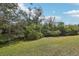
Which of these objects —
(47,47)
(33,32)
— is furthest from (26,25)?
(47,47)

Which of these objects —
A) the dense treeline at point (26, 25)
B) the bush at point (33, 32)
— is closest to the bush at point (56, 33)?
the dense treeline at point (26, 25)

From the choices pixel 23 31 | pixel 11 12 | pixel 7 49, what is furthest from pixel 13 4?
pixel 7 49

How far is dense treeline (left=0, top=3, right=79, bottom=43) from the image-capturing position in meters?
2.49

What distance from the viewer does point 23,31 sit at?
2.50m

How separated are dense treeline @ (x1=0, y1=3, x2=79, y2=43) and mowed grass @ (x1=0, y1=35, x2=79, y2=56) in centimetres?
5

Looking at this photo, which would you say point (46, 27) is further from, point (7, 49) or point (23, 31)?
point (7, 49)

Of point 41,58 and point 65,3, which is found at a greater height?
point 65,3

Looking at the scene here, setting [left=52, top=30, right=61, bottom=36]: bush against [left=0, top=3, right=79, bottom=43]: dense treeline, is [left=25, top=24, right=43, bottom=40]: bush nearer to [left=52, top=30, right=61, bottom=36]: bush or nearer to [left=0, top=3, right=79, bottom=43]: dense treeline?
[left=0, top=3, right=79, bottom=43]: dense treeline

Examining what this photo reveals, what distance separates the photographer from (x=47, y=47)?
2.47 m

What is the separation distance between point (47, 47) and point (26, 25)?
11.0 inches

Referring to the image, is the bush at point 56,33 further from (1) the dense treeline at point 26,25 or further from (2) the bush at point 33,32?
(2) the bush at point 33,32

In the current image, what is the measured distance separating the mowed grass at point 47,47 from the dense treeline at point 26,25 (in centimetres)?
5

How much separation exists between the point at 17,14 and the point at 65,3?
451 mm

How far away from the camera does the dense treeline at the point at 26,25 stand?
249 cm
